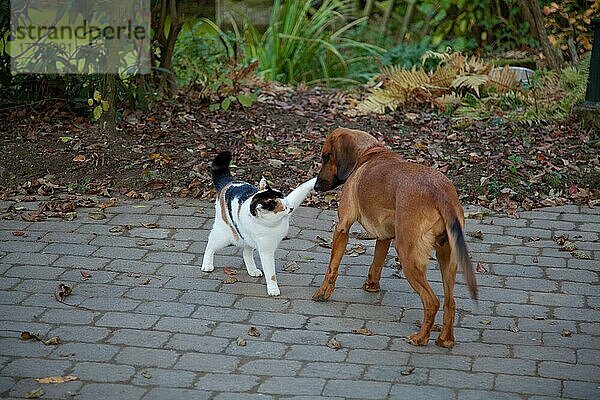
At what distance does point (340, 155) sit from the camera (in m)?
5.40

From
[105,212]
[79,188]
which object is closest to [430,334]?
[105,212]

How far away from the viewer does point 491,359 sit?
462 cm

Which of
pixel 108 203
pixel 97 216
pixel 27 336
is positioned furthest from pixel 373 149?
pixel 108 203

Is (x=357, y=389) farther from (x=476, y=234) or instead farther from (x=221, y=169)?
(x=476, y=234)

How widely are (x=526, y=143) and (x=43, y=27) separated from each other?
482cm

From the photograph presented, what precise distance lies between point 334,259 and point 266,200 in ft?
1.81

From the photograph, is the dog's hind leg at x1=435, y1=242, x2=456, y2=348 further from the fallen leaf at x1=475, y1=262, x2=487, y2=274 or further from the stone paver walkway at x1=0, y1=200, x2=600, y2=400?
the fallen leaf at x1=475, y1=262, x2=487, y2=274

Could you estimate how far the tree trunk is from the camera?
35.3 feet

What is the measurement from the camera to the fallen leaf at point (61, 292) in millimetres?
5354

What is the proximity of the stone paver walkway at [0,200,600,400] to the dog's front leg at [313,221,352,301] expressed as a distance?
72mm

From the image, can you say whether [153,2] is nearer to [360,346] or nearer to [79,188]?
[79,188]

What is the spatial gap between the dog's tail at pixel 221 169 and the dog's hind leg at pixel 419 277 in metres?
1.57

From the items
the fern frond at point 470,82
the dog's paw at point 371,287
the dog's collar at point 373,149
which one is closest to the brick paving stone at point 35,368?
the dog's paw at point 371,287

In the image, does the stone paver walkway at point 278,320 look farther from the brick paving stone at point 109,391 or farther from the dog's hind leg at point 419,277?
the dog's hind leg at point 419,277
